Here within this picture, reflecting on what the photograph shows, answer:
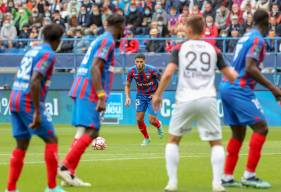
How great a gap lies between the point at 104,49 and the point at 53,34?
1259 millimetres

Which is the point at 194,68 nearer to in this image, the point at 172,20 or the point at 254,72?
the point at 254,72

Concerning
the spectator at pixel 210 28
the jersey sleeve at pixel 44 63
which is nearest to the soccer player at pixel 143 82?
the spectator at pixel 210 28

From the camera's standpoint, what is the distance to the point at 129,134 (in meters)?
26.9

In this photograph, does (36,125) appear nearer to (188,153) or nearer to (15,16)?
(188,153)

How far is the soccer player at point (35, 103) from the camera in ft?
37.8

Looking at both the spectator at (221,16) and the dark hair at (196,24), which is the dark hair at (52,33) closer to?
the dark hair at (196,24)

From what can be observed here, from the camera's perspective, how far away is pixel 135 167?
16031mm

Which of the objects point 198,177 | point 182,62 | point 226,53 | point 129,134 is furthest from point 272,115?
point 182,62

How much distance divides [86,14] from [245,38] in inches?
905

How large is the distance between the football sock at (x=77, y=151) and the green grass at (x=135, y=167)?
381 millimetres

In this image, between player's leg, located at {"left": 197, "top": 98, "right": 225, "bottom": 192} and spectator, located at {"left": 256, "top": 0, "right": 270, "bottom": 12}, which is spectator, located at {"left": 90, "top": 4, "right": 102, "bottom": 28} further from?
player's leg, located at {"left": 197, "top": 98, "right": 225, "bottom": 192}

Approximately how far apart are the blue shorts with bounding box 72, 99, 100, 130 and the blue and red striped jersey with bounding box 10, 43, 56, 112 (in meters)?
1.35

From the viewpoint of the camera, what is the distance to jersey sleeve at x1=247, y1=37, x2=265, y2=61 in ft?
42.6

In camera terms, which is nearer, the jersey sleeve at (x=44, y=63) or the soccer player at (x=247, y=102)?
the jersey sleeve at (x=44, y=63)
